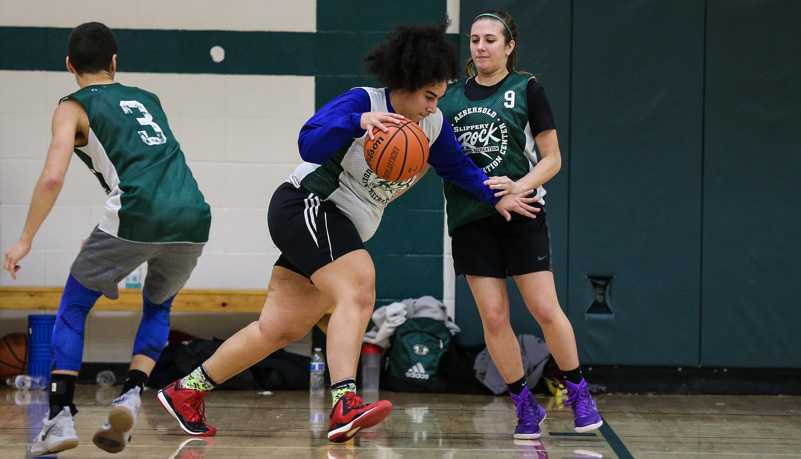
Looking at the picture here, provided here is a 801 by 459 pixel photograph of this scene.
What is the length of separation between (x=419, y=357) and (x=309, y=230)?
8.13 feet

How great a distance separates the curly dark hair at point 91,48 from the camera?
3352 mm

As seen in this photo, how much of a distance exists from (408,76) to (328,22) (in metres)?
2.98

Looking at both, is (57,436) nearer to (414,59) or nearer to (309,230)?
(309,230)

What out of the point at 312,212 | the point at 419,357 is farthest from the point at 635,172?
the point at 312,212

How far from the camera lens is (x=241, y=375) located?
5559mm

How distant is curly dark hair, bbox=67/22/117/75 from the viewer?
3.35 metres

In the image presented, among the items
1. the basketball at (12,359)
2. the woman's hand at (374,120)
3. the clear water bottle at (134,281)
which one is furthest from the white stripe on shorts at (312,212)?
the basketball at (12,359)

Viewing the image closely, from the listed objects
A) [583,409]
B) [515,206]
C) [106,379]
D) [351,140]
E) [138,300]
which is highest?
[351,140]

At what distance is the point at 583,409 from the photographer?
3793mm

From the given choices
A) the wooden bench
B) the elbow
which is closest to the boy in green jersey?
the elbow

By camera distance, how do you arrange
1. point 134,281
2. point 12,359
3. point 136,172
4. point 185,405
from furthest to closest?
point 134,281, point 12,359, point 185,405, point 136,172

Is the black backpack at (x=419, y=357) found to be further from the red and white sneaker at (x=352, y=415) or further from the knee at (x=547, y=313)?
the red and white sneaker at (x=352, y=415)

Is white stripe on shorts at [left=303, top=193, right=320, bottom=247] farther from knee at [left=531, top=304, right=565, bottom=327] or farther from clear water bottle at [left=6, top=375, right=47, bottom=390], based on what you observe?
clear water bottle at [left=6, top=375, right=47, bottom=390]

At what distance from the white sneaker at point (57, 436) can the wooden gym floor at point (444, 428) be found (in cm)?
28
